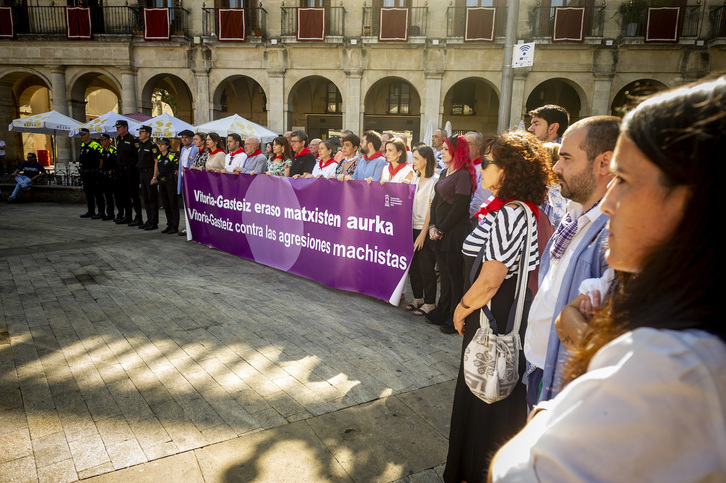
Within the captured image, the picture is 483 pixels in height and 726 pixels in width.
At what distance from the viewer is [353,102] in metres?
19.5

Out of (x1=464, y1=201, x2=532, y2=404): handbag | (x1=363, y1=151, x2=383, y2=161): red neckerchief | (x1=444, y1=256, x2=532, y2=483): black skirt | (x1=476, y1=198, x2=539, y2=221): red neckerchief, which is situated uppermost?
(x1=363, y1=151, x2=383, y2=161): red neckerchief

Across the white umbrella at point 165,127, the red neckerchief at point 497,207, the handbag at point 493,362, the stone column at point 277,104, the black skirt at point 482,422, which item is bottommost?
the black skirt at point 482,422

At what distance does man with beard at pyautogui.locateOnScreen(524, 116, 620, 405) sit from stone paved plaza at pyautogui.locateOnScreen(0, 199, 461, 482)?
1.16 m

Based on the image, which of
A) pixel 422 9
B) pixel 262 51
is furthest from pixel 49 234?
pixel 422 9

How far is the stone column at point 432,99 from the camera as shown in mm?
18781

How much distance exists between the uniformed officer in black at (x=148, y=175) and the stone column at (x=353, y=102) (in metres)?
10.4

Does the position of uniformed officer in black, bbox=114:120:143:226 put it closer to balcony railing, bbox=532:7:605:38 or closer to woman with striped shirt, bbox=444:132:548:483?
woman with striped shirt, bbox=444:132:548:483

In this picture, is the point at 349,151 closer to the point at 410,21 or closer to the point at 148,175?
the point at 148,175

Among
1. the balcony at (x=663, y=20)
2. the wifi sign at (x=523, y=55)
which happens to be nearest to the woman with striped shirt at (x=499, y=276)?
the wifi sign at (x=523, y=55)

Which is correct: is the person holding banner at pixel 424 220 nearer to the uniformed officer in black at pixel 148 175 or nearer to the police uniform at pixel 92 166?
the uniformed officer in black at pixel 148 175

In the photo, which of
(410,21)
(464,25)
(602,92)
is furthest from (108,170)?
(602,92)

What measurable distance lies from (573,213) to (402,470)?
1.69m

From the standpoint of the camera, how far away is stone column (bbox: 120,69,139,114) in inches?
791

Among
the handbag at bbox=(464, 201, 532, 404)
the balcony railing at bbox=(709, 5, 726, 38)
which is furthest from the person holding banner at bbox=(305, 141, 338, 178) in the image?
the balcony railing at bbox=(709, 5, 726, 38)
